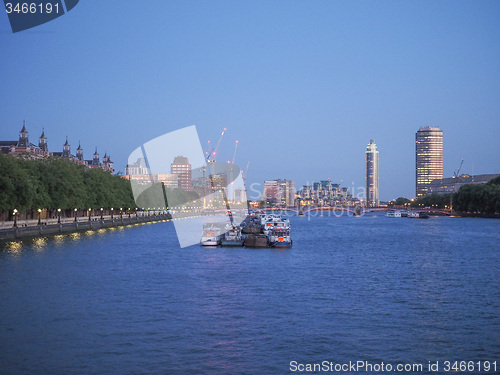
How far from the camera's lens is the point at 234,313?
3247cm

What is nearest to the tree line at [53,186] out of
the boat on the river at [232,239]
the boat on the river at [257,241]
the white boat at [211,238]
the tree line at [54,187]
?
the tree line at [54,187]

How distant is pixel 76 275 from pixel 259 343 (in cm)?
2505

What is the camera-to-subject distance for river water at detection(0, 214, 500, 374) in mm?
24281

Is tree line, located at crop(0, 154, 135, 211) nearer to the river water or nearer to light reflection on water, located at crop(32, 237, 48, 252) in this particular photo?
light reflection on water, located at crop(32, 237, 48, 252)

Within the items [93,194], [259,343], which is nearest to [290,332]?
[259,343]

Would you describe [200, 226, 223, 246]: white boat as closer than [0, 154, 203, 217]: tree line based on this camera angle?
Yes

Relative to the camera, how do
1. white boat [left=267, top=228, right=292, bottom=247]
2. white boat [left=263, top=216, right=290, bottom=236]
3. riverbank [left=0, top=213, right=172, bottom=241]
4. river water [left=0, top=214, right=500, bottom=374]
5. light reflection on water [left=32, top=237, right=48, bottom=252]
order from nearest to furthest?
river water [left=0, top=214, right=500, bottom=374] < light reflection on water [left=32, top=237, right=48, bottom=252] < riverbank [left=0, top=213, right=172, bottom=241] < white boat [left=267, top=228, right=292, bottom=247] < white boat [left=263, top=216, right=290, bottom=236]

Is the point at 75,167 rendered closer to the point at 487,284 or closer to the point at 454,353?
the point at 487,284

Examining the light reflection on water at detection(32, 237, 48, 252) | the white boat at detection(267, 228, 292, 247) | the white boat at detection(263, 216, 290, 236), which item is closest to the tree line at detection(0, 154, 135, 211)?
the light reflection on water at detection(32, 237, 48, 252)

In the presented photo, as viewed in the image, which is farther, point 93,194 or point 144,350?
point 93,194

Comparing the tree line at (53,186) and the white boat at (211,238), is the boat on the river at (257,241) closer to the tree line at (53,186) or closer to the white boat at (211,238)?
the white boat at (211,238)

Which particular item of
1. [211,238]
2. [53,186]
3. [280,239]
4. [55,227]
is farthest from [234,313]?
[53,186]

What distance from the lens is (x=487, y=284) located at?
44.8 meters

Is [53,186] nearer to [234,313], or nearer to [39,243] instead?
[39,243]
